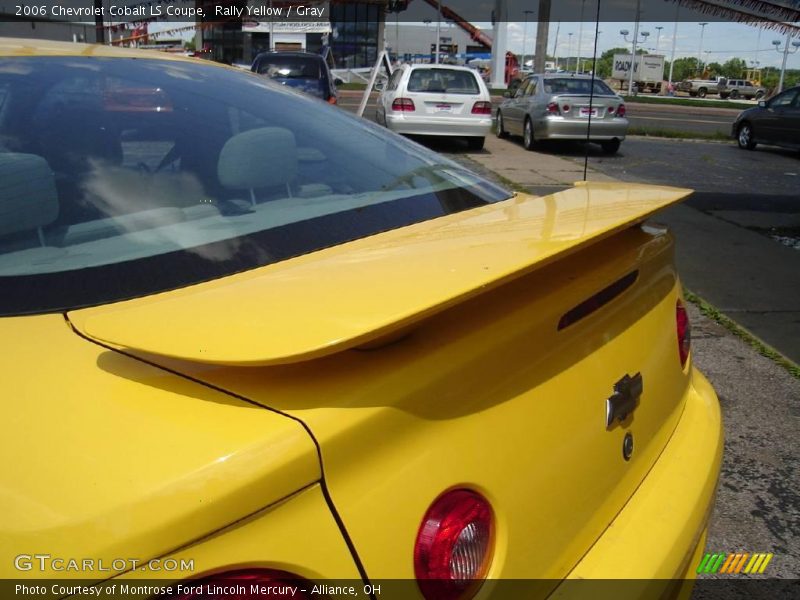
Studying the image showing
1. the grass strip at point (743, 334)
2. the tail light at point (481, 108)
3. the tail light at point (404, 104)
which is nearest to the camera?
the grass strip at point (743, 334)

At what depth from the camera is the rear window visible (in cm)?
1312

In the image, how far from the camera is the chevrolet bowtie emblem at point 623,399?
4.86 ft

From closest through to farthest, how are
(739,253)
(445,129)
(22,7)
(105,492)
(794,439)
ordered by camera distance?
(105,492) < (794,439) < (739,253) < (445,129) < (22,7)

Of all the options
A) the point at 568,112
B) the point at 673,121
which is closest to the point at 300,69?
the point at 568,112

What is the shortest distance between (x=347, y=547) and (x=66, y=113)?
1.45 m

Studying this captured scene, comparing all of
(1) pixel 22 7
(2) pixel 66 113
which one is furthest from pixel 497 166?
(1) pixel 22 7

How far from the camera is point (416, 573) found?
104 centimetres

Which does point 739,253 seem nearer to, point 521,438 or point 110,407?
point 521,438

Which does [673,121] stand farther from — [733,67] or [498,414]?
[733,67]

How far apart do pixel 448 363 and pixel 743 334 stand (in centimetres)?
394

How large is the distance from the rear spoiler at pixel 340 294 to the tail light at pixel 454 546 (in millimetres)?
290

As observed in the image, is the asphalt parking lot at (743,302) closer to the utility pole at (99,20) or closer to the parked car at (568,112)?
the parked car at (568,112)

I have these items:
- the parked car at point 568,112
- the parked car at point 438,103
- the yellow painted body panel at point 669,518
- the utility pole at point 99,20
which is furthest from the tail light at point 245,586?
the utility pole at point 99,20

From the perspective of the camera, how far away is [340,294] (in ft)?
3.85
